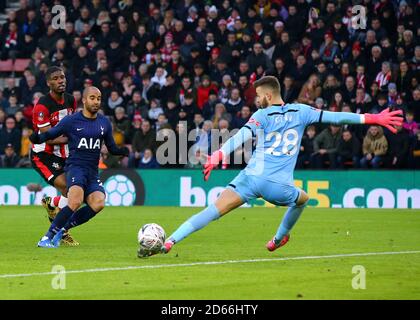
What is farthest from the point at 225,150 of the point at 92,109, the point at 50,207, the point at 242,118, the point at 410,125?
the point at 242,118

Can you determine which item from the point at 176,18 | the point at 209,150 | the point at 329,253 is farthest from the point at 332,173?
the point at 329,253

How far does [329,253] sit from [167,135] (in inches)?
489

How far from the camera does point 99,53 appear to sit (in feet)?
91.9

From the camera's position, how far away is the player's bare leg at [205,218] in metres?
11.2

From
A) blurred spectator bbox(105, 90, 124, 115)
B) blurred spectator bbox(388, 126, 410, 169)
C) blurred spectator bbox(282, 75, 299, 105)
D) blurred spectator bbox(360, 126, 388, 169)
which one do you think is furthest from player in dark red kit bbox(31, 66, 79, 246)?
blurred spectator bbox(105, 90, 124, 115)

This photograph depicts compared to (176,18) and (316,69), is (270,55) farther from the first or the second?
(176,18)

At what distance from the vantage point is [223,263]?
11.2 metres

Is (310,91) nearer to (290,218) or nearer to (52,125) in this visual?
(52,125)

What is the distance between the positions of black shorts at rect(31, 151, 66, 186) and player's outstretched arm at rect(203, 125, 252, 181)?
3.63 m

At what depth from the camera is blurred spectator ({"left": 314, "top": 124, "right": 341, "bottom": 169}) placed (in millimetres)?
23531

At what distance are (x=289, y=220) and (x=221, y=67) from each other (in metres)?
14.5

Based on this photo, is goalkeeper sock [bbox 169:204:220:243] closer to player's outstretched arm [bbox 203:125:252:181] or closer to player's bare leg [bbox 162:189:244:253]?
player's bare leg [bbox 162:189:244:253]

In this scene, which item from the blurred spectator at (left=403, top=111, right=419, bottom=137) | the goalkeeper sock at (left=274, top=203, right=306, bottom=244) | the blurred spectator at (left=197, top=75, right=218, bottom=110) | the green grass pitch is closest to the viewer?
the green grass pitch

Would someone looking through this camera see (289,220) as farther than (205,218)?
Yes
